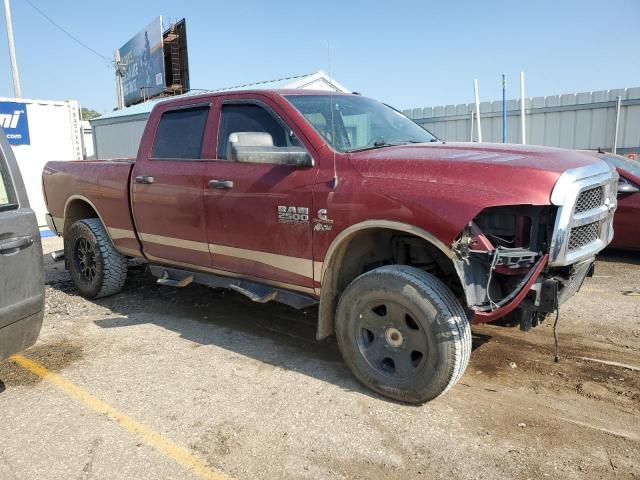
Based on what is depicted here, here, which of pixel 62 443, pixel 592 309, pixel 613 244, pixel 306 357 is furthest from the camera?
pixel 613 244

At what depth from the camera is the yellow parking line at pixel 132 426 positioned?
2.76 m

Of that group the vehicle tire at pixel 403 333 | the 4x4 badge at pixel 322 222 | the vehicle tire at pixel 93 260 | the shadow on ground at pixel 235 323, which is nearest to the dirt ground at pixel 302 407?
the shadow on ground at pixel 235 323

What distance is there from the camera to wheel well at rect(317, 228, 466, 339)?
3533 mm

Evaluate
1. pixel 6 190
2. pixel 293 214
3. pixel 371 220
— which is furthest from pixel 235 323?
pixel 6 190

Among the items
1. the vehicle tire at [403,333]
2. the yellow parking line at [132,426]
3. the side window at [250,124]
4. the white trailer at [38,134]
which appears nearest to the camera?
the yellow parking line at [132,426]

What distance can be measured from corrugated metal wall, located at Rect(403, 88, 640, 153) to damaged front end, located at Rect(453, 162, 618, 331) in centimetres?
959

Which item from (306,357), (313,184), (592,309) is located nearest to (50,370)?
(306,357)

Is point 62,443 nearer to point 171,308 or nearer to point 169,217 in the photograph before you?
point 169,217

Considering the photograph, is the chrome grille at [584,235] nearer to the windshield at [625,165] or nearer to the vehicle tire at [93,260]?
the windshield at [625,165]

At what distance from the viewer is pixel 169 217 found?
4.70 meters

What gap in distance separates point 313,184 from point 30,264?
1846 millimetres

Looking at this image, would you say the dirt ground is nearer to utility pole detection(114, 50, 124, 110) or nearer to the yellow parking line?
the yellow parking line

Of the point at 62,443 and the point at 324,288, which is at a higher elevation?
the point at 324,288

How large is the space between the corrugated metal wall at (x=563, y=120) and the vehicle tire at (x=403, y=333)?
9.66 m
